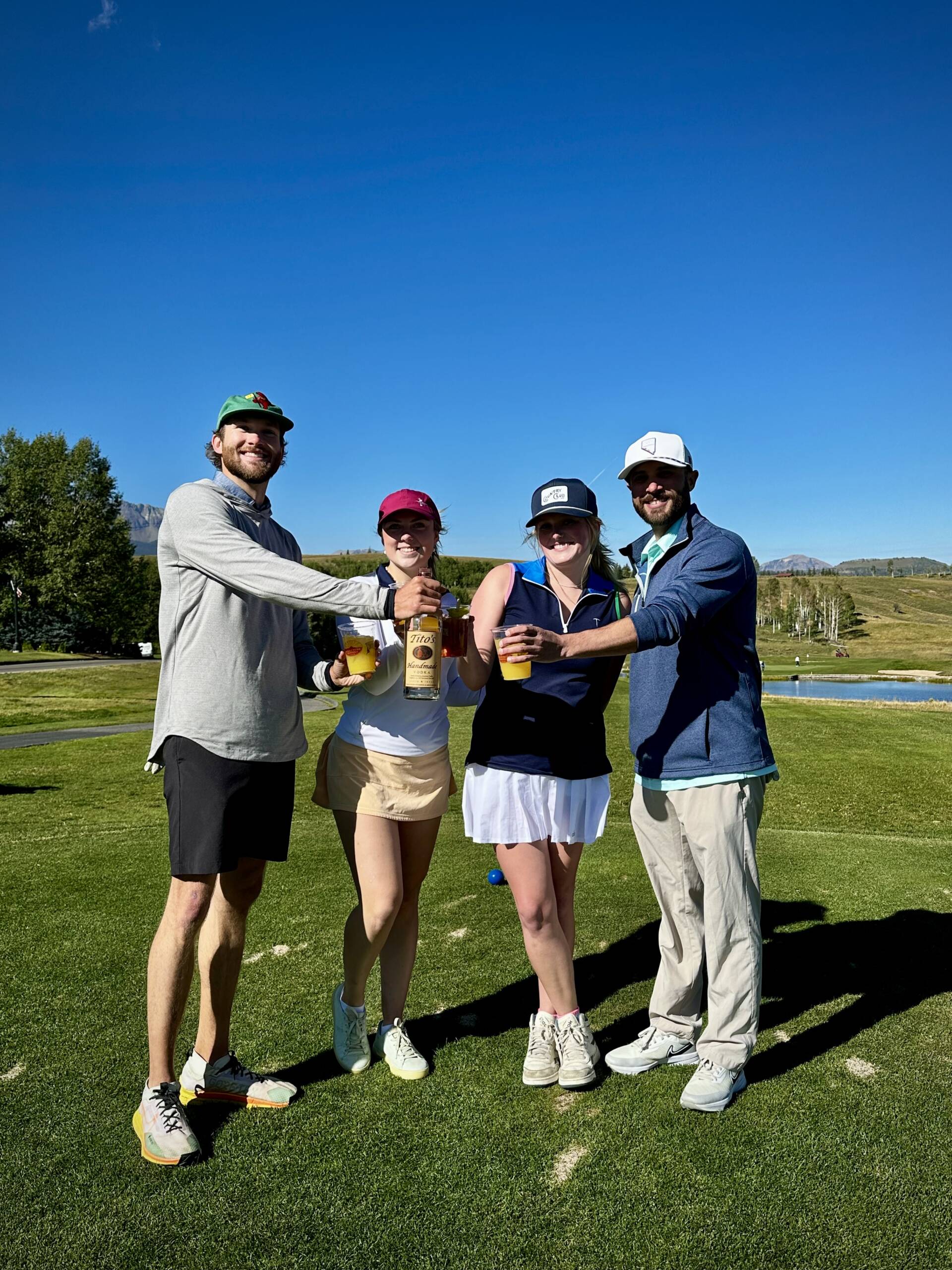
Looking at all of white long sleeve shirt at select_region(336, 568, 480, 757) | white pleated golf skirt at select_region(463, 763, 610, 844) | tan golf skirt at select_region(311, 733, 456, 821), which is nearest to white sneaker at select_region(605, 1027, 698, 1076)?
white pleated golf skirt at select_region(463, 763, 610, 844)

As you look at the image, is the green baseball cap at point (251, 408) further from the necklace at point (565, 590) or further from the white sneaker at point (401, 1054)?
the white sneaker at point (401, 1054)

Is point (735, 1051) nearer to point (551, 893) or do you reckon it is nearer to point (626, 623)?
point (551, 893)

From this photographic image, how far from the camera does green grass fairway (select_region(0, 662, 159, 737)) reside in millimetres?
25156

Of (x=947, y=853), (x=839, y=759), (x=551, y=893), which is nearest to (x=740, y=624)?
(x=551, y=893)

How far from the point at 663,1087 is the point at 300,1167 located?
4.53 feet

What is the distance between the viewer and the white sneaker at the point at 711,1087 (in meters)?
3.11

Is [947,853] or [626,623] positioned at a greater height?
[626,623]

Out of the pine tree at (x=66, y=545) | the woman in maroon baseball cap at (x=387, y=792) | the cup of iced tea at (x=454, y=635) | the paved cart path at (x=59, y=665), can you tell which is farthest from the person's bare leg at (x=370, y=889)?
the pine tree at (x=66, y=545)

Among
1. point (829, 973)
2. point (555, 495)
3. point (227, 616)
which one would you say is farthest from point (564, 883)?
point (829, 973)

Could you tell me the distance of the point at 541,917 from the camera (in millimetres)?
3436

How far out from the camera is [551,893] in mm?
3484

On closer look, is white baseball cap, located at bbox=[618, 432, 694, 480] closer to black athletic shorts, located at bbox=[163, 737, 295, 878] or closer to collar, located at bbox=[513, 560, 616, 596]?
collar, located at bbox=[513, 560, 616, 596]

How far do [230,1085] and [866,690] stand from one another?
56.7m

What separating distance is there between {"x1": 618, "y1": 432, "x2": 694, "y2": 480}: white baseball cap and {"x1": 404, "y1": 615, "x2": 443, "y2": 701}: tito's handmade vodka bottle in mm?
1034
